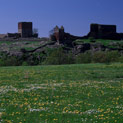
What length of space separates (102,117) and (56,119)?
7.06 ft

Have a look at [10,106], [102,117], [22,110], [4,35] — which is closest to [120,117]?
[102,117]

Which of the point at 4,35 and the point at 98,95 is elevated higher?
the point at 4,35

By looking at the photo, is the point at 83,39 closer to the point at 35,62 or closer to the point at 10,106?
the point at 35,62

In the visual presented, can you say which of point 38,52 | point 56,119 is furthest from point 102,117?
point 38,52

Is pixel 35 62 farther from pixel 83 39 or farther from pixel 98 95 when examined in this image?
pixel 98 95

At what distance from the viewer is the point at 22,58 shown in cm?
9769

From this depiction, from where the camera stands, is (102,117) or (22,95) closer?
(102,117)

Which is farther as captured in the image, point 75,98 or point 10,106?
point 75,98

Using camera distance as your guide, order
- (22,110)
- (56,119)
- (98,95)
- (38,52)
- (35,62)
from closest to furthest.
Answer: (56,119), (22,110), (98,95), (35,62), (38,52)

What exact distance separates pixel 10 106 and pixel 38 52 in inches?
3459

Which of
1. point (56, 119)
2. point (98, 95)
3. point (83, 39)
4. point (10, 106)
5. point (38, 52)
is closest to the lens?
point (56, 119)

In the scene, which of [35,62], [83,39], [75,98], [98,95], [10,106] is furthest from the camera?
[83,39]

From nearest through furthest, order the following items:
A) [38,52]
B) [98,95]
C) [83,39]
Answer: [98,95] → [38,52] → [83,39]

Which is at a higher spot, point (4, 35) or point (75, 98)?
point (4, 35)
